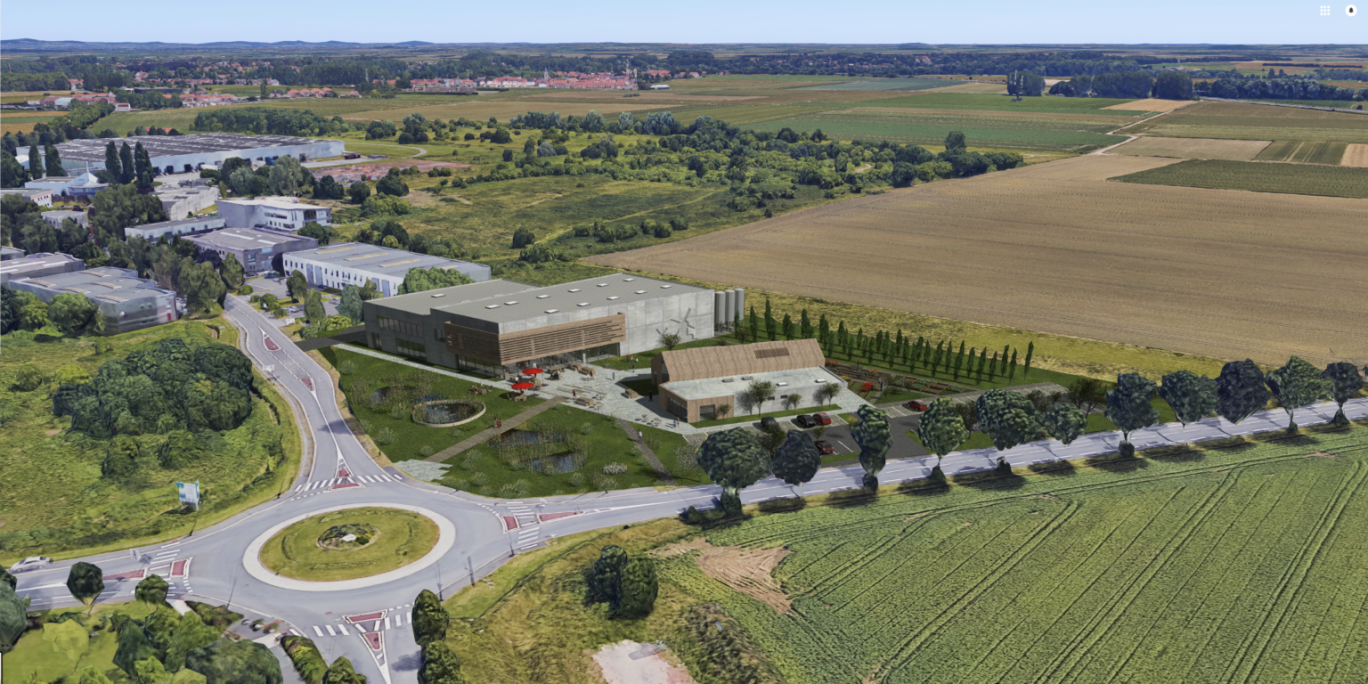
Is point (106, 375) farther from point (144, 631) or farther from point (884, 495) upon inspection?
point (884, 495)

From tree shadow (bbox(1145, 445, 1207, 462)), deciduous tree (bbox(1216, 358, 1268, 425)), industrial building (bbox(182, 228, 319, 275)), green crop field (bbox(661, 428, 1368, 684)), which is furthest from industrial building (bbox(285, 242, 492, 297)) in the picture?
deciduous tree (bbox(1216, 358, 1268, 425))

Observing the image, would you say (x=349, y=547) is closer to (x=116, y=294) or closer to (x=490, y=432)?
(x=490, y=432)

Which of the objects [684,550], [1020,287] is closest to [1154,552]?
[684,550]

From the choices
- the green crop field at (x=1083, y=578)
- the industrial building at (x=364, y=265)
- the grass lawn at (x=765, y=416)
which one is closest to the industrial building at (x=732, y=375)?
the grass lawn at (x=765, y=416)

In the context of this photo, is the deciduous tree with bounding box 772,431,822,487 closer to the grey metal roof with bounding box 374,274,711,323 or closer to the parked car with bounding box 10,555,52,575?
the grey metal roof with bounding box 374,274,711,323

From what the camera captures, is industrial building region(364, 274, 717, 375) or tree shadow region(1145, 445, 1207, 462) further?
industrial building region(364, 274, 717, 375)
